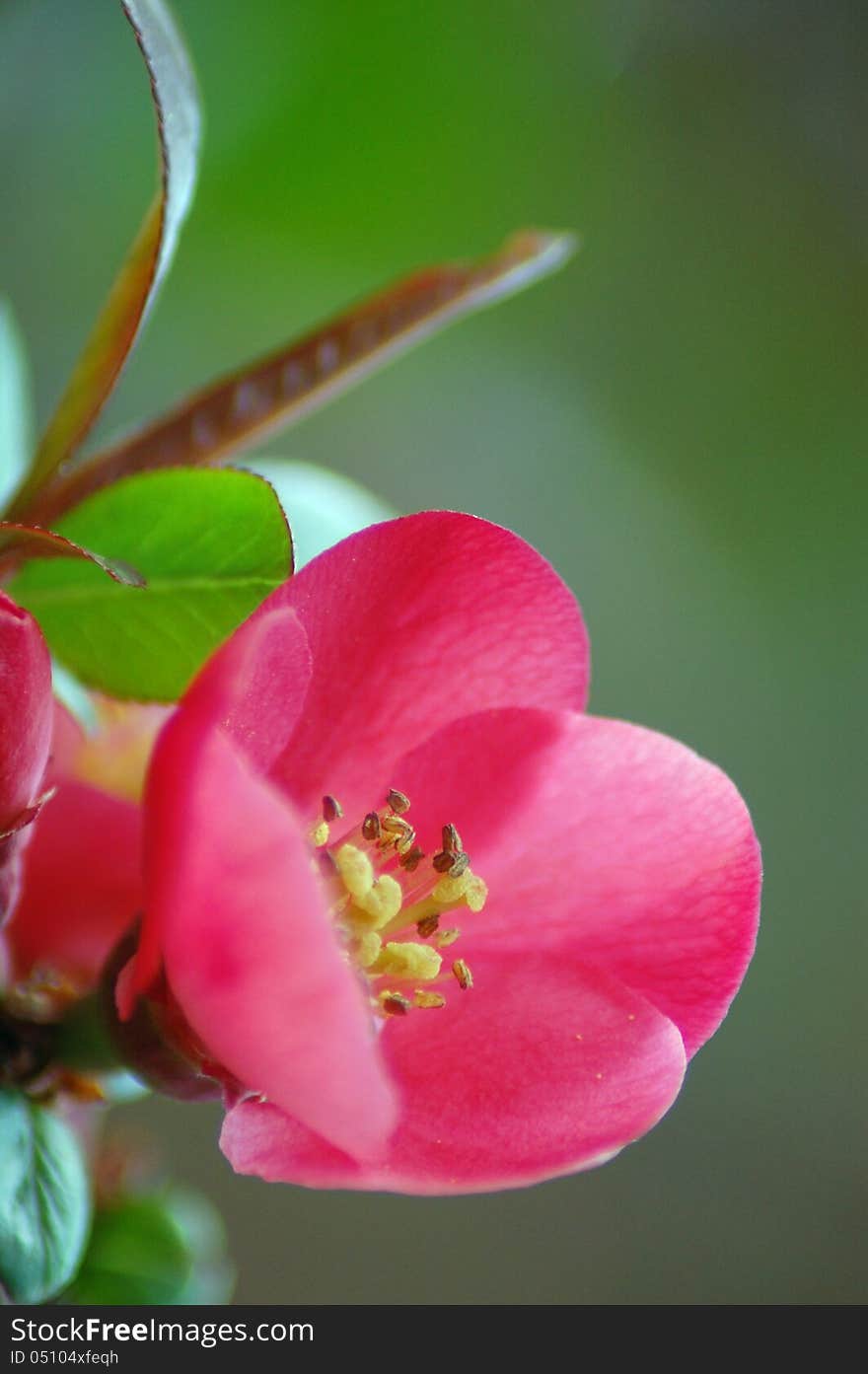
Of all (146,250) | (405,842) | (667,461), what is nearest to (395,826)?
(405,842)

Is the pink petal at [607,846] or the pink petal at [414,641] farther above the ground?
the pink petal at [414,641]

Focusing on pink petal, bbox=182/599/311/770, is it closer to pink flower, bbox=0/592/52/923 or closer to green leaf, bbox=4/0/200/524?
pink flower, bbox=0/592/52/923

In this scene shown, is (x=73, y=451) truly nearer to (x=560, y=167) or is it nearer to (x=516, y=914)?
(x=516, y=914)

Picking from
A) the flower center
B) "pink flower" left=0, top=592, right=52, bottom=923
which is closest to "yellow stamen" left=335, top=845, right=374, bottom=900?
the flower center

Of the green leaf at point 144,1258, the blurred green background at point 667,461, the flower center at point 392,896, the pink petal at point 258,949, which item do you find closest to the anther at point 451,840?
the flower center at point 392,896

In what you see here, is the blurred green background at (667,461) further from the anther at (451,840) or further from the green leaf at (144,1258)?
the anther at (451,840)

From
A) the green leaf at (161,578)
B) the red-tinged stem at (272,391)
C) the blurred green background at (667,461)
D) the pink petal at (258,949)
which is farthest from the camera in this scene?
the blurred green background at (667,461)

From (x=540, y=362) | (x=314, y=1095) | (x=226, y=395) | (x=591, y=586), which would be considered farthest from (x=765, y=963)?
(x=314, y=1095)

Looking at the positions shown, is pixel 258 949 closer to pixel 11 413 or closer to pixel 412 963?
pixel 412 963

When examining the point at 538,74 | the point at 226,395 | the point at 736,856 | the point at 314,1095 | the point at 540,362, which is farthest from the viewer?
the point at 540,362
